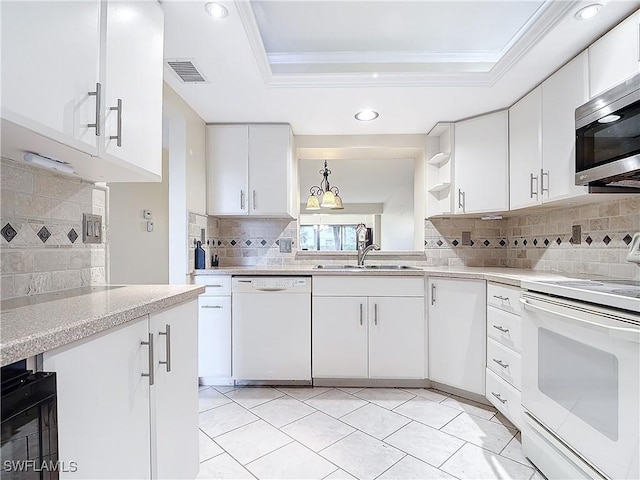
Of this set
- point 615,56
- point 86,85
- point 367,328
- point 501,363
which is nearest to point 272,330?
point 367,328

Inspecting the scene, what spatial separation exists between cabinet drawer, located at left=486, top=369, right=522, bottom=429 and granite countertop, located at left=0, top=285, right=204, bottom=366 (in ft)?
5.76

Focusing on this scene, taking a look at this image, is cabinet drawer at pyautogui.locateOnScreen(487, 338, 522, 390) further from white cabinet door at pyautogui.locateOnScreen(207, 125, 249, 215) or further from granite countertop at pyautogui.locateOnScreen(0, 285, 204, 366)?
white cabinet door at pyautogui.locateOnScreen(207, 125, 249, 215)

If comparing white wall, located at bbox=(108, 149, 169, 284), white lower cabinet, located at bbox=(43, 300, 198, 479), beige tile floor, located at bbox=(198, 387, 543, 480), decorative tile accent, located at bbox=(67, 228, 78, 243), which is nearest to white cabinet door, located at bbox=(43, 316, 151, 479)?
white lower cabinet, located at bbox=(43, 300, 198, 479)

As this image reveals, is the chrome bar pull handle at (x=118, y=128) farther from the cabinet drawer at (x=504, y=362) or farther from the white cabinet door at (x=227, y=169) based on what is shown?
the cabinet drawer at (x=504, y=362)

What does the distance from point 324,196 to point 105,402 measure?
265 centimetres

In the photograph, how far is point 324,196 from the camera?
3285mm

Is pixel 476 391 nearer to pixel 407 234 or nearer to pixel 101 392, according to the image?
pixel 407 234

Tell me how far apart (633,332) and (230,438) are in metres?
1.86

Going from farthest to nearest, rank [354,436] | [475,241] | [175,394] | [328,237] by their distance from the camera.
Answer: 1. [328,237]
2. [475,241]
3. [354,436]
4. [175,394]

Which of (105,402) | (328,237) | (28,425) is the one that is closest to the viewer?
(28,425)

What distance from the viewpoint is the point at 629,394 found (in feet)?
3.57

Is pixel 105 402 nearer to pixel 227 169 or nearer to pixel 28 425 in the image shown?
pixel 28 425

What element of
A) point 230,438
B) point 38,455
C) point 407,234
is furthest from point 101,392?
point 407,234

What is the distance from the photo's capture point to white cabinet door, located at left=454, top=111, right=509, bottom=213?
2.43m
